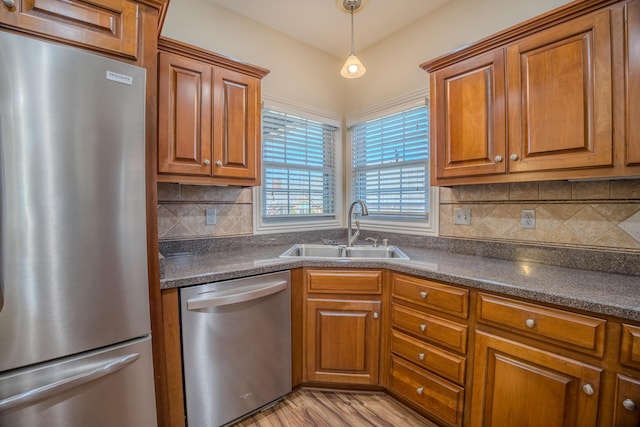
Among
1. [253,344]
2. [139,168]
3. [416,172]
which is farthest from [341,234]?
[139,168]

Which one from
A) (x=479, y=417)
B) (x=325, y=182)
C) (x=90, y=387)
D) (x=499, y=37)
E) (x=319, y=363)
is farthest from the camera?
(x=325, y=182)

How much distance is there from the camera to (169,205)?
196 cm

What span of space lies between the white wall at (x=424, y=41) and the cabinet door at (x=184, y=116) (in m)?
1.53

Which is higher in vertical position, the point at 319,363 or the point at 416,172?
the point at 416,172

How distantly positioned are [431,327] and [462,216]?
2.90 ft

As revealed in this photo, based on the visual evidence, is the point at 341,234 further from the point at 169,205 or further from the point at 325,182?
the point at 169,205

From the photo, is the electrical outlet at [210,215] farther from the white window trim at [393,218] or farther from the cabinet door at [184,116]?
the white window trim at [393,218]

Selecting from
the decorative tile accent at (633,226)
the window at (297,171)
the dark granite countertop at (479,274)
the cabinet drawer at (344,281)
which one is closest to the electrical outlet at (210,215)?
the dark granite countertop at (479,274)

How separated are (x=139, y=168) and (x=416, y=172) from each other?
1.98 metres

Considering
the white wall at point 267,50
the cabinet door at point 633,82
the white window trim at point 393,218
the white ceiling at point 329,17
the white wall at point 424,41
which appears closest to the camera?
the cabinet door at point 633,82

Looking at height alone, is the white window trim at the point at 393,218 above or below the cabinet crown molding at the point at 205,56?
below

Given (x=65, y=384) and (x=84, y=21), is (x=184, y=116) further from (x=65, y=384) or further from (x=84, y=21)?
(x=65, y=384)

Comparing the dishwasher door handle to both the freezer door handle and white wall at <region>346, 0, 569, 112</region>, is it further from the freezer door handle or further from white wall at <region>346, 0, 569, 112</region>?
white wall at <region>346, 0, 569, 112</region>

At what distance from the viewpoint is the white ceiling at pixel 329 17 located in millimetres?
2125
